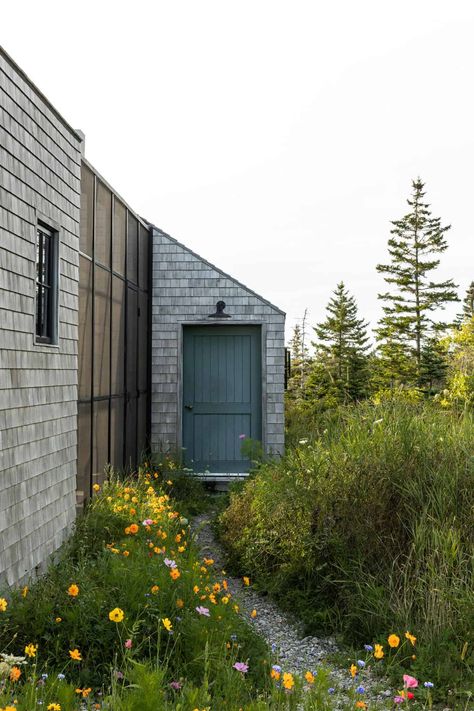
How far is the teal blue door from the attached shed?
14 mm

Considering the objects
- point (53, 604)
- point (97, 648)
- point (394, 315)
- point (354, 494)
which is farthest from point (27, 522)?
point (394, 315)

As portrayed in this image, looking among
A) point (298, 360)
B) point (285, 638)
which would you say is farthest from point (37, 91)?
point (298, 360)

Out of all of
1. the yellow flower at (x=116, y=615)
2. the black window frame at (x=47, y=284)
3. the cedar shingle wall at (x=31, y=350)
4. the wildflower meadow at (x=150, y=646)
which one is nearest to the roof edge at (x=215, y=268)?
the cedar shingle wall at (x=31, y=350)

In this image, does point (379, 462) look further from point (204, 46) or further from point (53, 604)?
point (204, 46)

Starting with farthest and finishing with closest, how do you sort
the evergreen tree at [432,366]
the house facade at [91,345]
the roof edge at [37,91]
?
the evergreen tree at [432,366] < the house facade at [91,345] < the roof edge at [37,91]

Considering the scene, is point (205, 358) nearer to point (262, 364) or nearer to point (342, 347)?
point (262, 364)

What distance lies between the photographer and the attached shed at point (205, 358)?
8.98m

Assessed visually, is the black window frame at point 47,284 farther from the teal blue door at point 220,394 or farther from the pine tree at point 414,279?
the pine tree at point 414,279

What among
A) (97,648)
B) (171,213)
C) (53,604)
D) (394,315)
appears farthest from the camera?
(394,315)

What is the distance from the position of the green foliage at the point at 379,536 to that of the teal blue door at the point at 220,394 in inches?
127

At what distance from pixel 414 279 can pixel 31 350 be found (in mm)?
18979

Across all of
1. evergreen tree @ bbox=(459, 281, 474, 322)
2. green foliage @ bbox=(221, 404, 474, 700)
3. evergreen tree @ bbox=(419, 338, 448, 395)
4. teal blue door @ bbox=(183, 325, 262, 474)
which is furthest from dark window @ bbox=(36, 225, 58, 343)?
evergreen tree @ bbox=(459, 281, 474, 322)

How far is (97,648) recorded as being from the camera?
10.1 feet

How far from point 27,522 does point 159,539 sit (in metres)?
0.94
